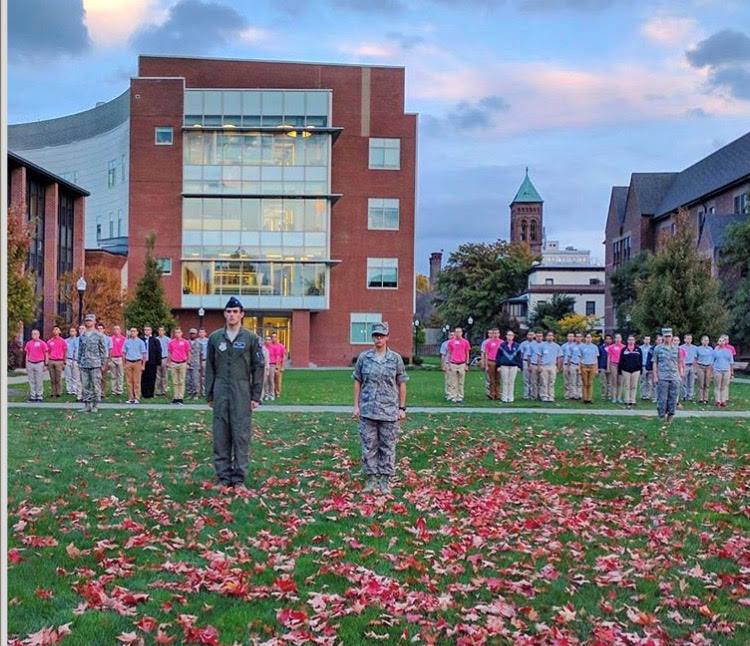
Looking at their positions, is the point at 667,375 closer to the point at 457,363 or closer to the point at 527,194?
the point at 457,363

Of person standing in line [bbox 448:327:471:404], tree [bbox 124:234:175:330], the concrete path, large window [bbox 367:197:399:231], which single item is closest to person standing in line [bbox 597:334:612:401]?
the concrete path

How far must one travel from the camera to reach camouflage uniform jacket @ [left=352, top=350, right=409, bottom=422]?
9625mm

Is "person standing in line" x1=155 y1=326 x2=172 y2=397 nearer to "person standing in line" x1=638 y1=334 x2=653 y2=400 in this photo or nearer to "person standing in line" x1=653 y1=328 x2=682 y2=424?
"person standing in line" x1=653 y1=328 x2=682 y2=424

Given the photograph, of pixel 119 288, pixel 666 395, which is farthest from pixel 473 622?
pixel 119 288

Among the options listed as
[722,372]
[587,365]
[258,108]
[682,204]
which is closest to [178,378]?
[587,365]

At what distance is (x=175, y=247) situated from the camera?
5294 centimetres

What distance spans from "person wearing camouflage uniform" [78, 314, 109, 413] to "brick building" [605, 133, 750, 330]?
46.4m

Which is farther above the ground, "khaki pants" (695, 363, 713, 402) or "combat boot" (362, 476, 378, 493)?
"khaki pants" (695, 363, 713, 402)

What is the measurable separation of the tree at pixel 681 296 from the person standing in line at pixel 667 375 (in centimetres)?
2000

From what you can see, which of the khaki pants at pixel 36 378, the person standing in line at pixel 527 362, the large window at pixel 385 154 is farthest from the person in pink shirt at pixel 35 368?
the large window at pixel 385 154

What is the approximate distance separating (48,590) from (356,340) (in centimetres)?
→ 4906

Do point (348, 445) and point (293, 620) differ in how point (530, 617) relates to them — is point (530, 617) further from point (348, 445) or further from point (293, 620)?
point (348, 445)

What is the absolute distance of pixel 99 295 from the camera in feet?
146

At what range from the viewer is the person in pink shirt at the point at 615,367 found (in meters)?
22.3
